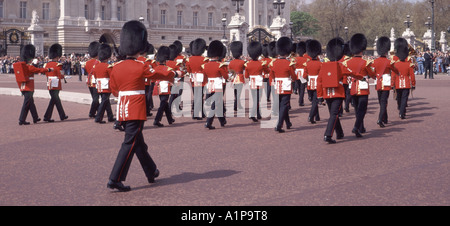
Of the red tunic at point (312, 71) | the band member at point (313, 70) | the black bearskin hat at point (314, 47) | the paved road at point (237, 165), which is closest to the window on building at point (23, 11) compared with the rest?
the paved road at point (237, 165)

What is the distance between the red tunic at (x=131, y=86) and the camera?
19.0 feet

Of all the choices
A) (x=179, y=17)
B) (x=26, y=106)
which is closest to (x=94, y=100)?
(x=26, y=106)

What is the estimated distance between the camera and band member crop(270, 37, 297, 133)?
31.5 feet

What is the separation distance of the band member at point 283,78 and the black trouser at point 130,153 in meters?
3.94

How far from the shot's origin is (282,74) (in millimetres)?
9906

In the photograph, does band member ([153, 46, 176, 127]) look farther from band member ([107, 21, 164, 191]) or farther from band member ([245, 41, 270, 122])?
band member ([107, 21, 164, 191])

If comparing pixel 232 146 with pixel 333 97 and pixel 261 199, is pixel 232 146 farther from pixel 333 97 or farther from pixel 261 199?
pixel 261 199

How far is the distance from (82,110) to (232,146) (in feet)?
21.3

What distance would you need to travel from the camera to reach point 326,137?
326 inches

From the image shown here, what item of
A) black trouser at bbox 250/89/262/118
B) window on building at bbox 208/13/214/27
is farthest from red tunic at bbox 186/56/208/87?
window on building at bbox 208/13/214/27

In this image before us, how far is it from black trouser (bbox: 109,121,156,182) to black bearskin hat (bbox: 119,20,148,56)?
702mm

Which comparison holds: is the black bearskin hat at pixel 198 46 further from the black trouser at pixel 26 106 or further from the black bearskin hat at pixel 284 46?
the black trouser at pixel 26 106

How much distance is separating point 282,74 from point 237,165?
3.40 m

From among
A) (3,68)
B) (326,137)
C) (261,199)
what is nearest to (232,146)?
(326,137)
